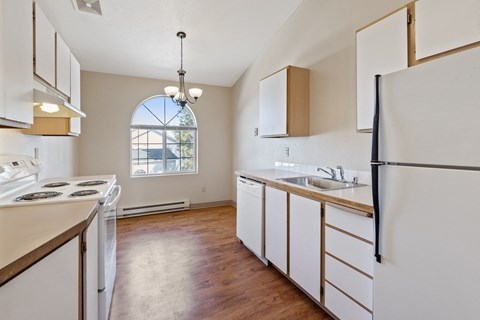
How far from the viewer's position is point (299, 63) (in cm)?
307

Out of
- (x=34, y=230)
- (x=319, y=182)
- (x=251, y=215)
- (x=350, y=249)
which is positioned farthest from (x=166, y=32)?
(x=350, y=249)

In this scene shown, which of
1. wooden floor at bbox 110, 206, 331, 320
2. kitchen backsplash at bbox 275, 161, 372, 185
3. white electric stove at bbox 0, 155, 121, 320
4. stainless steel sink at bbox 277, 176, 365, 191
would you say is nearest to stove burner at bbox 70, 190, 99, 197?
white electric stove at bbox 0, 155, 121, 320

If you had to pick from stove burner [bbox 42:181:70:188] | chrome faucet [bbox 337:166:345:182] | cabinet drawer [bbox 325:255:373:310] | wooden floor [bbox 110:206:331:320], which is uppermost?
chrome faucet [bbox 337:166:345:182]

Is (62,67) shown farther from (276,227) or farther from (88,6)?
(276,227)

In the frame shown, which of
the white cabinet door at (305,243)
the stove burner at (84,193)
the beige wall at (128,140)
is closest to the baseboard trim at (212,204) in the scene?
the beige wall at (128,140)

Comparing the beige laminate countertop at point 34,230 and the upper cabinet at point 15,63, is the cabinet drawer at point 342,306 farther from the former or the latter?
the upper cabinet at point 15,63

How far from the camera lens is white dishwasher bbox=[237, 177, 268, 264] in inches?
102

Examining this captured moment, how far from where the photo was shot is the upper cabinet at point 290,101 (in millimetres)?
2770

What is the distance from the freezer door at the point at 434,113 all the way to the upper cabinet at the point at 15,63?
1.89m

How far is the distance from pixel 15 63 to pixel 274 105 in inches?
94.3

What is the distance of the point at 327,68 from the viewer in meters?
2.64

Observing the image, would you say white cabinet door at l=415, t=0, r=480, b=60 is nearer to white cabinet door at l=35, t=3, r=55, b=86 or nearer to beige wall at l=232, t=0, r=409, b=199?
beige wall at l=232, t=0, r=409, b=199

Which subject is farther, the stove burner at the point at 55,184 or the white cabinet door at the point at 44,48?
the stove burner at the point at 55,184

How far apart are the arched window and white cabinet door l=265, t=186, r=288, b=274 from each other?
267 cm
